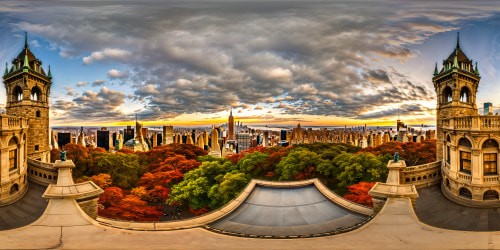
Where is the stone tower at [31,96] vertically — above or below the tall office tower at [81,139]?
above

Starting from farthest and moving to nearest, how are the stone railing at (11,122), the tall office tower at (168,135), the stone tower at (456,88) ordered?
1. the tall office tower at (168,135)
2. the stone tower at (456,88)
3. the stone railing at (11,122)

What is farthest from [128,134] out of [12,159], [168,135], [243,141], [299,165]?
[299,165]

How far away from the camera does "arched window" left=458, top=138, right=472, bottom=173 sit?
530 centimetres

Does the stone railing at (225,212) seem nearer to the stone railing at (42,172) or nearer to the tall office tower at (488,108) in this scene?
the stone railing at (42,172)

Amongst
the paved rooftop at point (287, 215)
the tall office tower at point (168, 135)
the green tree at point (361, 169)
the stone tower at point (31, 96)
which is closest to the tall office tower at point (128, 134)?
the tall office tower at point (168, 135)

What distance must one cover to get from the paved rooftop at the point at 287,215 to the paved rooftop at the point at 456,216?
121 centimetres

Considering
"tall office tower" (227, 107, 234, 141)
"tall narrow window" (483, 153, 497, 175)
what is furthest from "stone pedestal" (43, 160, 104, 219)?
"tall narrow window" (483, 153, 497, 175)

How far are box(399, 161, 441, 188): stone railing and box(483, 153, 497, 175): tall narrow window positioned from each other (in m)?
0.87

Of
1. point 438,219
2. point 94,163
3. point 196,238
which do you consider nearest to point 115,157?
point 94,163

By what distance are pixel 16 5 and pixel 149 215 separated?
5164 mm

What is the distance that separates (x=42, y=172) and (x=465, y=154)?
8073mm

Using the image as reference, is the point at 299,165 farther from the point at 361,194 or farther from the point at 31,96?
the point at 31,96

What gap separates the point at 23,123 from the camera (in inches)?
210

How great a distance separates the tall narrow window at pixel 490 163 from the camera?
17.1 ft
